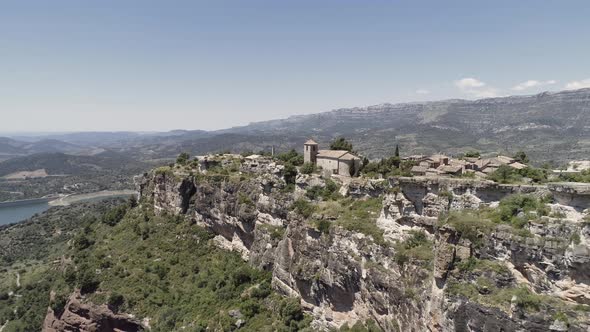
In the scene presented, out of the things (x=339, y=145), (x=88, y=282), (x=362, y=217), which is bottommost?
(x=88, y=282)

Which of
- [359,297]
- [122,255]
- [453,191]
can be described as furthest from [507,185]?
[122,255]

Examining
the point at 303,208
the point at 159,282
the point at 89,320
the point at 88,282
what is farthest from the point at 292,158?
the point at 89,320

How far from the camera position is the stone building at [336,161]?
54562mm

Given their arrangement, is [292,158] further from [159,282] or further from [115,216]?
[115,216]

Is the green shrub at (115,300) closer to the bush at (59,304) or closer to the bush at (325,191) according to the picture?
the bush at (59,304)

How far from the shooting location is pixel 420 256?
32750 mm

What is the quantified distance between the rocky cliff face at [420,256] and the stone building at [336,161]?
327cm

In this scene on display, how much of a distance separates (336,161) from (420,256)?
25.1 m

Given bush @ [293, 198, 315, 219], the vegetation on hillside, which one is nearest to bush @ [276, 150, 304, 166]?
bush @ [293, 198, 315, 219]

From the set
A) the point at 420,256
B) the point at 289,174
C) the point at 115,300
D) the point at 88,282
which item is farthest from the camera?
the point at 88,282

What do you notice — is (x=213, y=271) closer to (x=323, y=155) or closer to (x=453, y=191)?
(x=323, y=155)

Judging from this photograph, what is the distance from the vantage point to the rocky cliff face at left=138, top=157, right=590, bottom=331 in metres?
24.5

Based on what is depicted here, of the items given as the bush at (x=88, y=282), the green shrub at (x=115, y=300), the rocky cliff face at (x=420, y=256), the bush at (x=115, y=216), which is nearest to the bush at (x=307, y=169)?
the rocky cliff face at (x=420, y=256)

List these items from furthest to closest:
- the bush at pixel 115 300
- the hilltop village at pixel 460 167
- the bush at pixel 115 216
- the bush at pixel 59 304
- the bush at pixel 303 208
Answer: the bush at pixel 115 216
the bush at pixel 59 304
the bush at pixel 115 300
the bush at pixel 303 208
the hilltop village at pixel 460 167
